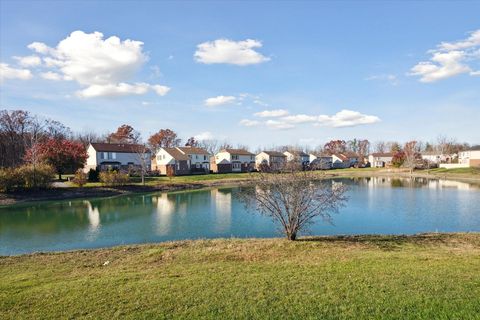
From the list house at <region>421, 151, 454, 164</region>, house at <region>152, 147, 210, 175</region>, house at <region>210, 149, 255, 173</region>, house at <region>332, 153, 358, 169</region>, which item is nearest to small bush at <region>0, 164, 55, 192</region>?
house at <region>152, 147, 210, 175</region>

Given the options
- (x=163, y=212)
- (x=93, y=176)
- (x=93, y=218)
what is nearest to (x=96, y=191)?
(x=93, y=176)

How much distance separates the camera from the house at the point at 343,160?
357 ft

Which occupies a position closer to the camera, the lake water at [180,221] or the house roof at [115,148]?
the lake water at [180,221]

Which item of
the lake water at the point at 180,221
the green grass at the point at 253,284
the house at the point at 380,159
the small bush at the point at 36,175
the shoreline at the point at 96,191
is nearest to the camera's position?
the green grass at the point at 253,284

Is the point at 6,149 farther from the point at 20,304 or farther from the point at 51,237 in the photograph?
the point at 20,304

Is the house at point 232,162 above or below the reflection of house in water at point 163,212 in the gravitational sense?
above

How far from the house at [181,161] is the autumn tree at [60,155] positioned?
14.8 metres

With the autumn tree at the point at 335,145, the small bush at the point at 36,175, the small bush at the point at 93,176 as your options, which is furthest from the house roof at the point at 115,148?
the autumn tree at the point at 335,145

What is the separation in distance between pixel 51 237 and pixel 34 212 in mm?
12184

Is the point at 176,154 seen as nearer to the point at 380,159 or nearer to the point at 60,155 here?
the point at 60,155

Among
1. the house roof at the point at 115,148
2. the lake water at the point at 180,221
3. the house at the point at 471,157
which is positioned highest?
the house roof at the point at 115,148

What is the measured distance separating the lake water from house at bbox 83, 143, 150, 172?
23205 mm

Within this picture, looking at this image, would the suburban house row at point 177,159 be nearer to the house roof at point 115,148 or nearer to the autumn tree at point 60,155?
the house roof at point 115,148

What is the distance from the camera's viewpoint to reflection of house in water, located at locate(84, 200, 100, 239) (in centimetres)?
2270
